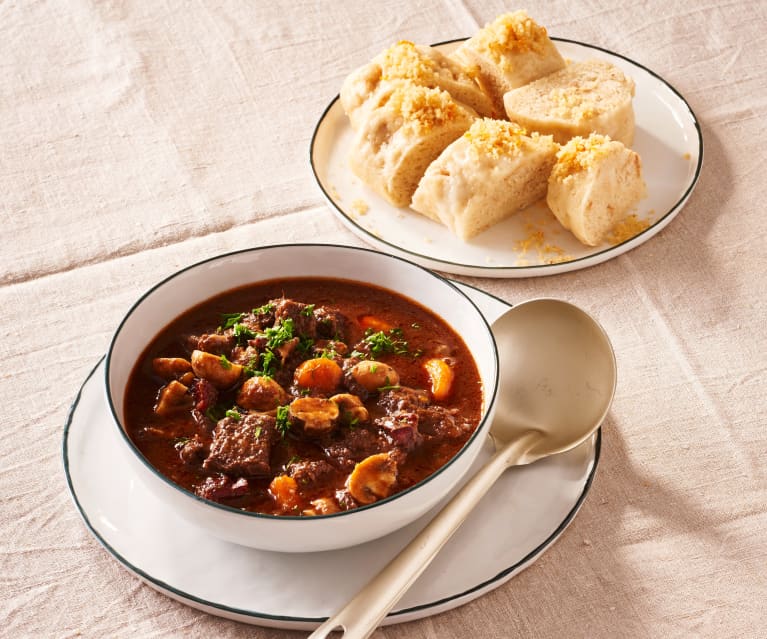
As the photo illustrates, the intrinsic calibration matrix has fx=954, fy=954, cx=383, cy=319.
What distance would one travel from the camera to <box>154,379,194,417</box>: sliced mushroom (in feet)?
7.23

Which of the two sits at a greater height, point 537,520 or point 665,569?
point 537,520

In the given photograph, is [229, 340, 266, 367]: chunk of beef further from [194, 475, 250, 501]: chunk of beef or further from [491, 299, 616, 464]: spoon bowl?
[491, 299, 616, 464]: spoon bowl

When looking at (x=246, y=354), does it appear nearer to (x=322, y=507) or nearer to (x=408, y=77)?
(x=322, y=507)

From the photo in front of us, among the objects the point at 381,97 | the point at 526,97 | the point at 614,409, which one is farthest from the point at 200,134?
the point at 614,409

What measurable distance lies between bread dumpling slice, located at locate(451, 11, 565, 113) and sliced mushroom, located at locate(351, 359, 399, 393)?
5.64 ft

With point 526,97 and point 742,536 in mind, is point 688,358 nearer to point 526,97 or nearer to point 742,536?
point 742,536

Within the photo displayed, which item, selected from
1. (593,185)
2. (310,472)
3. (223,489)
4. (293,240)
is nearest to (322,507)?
(310,472)

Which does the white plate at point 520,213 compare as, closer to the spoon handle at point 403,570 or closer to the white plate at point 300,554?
the white plate at point 300,554

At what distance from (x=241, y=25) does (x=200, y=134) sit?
84 cm

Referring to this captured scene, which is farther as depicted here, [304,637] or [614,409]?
[614,409]

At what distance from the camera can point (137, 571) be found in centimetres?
201

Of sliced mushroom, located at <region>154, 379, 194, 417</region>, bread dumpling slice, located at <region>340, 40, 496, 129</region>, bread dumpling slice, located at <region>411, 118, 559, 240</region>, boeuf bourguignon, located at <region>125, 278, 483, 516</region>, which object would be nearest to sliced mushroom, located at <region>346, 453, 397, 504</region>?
boeuf bourguignon, located at <region>125, 278, 483, 516</region>

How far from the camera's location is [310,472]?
205 cm

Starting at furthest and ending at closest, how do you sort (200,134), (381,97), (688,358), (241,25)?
(241,25) → (200,134) → (381,97) → (688,358)
